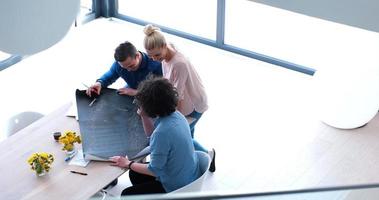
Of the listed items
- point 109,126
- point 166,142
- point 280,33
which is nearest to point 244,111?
point 280,33

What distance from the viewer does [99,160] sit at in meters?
3.55

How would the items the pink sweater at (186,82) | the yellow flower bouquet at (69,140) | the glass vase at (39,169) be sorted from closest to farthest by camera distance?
the glass vase at (39,169) → the yellow flower bouquet at (69,140) → the pink sweater at (186,82)

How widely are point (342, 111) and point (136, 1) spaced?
3309mm

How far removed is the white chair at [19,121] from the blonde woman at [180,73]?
98 cm

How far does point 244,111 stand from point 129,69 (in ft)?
5.98

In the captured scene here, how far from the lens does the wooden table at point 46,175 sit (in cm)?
330

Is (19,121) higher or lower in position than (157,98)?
lower

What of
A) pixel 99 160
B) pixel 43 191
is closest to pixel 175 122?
pixel 99 160

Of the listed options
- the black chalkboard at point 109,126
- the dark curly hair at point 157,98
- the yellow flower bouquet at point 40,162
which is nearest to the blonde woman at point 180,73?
the black chalkboard at point 109,126

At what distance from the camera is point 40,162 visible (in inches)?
134

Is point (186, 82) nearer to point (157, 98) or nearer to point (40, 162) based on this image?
point (157, 98)

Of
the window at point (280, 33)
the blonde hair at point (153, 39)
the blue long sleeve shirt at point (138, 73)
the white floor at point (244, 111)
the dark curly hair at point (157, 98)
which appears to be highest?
the blonde hair at point (153, 39)

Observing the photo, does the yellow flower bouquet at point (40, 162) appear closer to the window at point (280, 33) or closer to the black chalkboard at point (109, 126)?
the black chalkboard at point (109, 126)

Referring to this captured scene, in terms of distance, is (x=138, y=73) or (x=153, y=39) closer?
→ (x=153, y=39)
